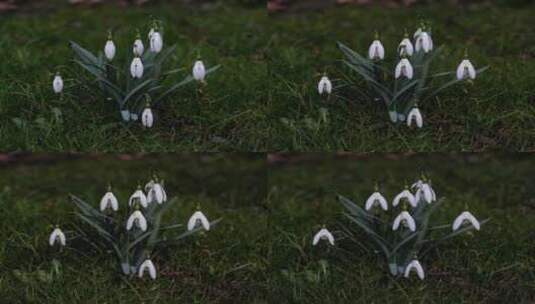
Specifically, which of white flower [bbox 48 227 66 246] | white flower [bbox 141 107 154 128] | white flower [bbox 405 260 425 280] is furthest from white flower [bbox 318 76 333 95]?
white flower [bbox 48 227 66 246]

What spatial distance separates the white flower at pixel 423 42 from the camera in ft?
14.6

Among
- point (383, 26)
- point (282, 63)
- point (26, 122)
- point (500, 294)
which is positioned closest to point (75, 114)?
point (26, 122)

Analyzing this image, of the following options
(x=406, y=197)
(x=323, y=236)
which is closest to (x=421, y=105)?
(x=406, y=197)

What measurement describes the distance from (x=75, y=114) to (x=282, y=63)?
3.64ft

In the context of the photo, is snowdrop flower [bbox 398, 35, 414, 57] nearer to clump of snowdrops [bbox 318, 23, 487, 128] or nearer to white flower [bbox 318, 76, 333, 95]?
clump of snowdrops [bbox 318, 23, 487, 128]

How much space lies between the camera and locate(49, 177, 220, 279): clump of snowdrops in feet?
14.1

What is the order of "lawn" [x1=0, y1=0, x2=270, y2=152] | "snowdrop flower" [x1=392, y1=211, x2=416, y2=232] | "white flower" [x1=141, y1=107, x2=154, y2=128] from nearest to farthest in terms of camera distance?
"snowdrop flower" [x1=392, y1=211, x2=416, y2=232]
"white flower" [x1=141, y1=107, x2=154, y2=128]
"lawn" [x1=0, y1=0, x2=270, y2=152]

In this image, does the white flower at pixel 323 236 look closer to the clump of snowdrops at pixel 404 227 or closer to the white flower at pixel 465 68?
the clump of snowdrops at pixel 404 227

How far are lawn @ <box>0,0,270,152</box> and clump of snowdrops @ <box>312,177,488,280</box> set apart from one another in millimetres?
660

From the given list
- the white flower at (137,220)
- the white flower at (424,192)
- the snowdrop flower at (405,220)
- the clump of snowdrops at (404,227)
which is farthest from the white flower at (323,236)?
the white flower at (137,220)

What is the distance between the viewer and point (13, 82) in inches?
194

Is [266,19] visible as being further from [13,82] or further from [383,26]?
[13,82]

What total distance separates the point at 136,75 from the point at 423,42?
1.32 meters

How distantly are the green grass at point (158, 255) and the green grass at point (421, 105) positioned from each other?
1.42 feet
